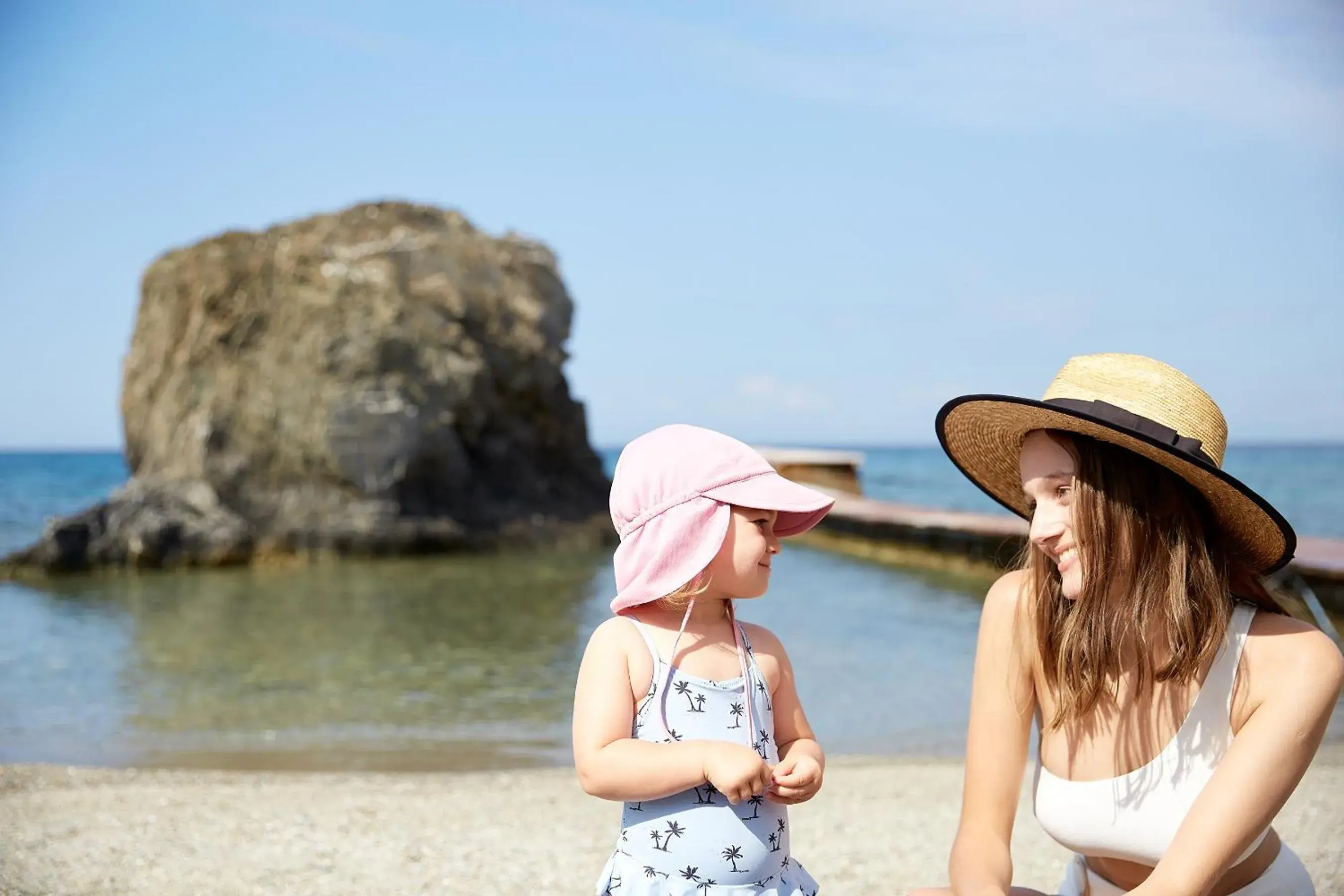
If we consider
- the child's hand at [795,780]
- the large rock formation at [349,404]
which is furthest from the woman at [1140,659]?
the large rock formation at [349,404]

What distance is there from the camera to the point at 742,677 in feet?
7.64


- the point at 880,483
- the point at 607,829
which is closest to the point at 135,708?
the point at 607,829

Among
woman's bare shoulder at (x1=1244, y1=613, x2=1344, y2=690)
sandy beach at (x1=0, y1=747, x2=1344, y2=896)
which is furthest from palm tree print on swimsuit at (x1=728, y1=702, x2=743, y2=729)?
sandy beach at (x1=0, y1=747, x2=1344, y2=896)

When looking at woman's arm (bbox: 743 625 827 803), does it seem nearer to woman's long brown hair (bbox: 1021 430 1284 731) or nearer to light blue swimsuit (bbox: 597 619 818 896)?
light blue swimsuit (bbox: 597 619 818 896)

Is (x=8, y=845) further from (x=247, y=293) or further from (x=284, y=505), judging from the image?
(x=247, y=293)

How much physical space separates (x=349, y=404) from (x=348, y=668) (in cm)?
1194

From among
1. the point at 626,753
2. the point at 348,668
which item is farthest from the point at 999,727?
the point at 348,668

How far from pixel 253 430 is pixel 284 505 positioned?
183cm

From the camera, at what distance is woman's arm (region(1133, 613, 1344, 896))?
6.77 feet

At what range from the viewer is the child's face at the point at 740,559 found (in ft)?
7.50

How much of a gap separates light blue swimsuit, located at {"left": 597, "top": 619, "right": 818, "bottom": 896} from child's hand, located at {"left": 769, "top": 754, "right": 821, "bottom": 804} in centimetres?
8

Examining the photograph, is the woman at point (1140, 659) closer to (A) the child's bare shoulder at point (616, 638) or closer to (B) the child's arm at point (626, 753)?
(B) the child's arm at point (626, 753)

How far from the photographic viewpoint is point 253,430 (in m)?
22.2

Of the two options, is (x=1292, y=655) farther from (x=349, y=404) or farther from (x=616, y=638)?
(x=349, y=404)
